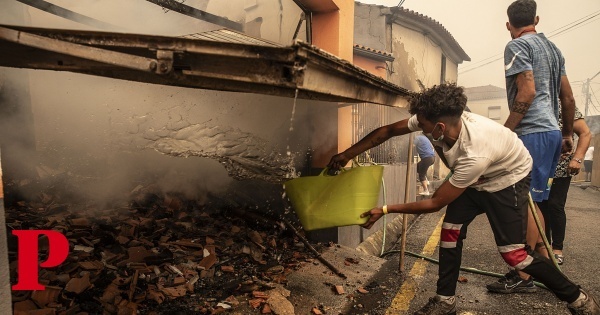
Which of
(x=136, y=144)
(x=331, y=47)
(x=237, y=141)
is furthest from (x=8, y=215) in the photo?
(x=331, y=47)

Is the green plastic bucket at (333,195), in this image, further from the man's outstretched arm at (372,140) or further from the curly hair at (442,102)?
the curly hair at (442,102)

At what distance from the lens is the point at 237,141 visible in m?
5.15

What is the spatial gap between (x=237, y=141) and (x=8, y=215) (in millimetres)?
2955

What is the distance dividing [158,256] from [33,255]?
3.70 ft

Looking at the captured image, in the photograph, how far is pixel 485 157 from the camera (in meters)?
2.65

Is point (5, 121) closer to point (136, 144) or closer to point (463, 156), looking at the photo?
point (136, 144)

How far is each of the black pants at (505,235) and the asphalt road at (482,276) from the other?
1.80ft

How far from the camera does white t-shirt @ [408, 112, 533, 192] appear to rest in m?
2.65

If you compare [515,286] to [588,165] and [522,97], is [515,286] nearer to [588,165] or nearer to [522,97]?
[522,97]

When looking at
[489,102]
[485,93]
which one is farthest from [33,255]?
[485,93]

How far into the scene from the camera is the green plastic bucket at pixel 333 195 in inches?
128

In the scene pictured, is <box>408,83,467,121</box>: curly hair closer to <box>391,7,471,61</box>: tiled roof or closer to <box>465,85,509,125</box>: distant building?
<box>391,7,471,61</box>: tiled roof

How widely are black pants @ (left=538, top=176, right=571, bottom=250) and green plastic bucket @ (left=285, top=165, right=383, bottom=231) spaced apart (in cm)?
246

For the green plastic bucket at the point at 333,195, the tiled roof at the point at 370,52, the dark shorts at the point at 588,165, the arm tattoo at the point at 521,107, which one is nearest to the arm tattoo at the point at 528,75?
the arm tattoo at the point at 521,107
